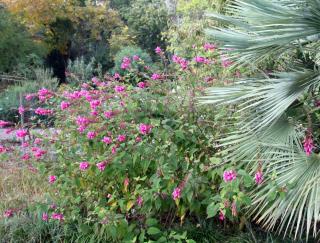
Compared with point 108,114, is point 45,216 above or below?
below

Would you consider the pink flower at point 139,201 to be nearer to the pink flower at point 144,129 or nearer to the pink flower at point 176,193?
the pink flower at point 176,193

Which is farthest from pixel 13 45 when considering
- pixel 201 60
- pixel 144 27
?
pixel 201 60

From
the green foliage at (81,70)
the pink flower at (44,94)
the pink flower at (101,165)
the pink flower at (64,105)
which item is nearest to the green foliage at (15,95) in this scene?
the green foliage at (81,70)

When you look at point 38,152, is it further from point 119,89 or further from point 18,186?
point 18,186

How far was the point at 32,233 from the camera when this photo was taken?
4.10m

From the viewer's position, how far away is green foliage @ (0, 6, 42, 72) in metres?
16.5

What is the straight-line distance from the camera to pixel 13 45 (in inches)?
672

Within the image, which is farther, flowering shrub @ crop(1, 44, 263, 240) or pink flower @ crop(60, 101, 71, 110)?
pink flower @ crop(60, 101, 71, 110)

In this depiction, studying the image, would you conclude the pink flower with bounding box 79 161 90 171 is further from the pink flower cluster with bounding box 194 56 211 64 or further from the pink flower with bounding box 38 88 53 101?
the pink flower cluster with bounding box 194 56 211 64

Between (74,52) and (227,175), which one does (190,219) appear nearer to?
(227,175)

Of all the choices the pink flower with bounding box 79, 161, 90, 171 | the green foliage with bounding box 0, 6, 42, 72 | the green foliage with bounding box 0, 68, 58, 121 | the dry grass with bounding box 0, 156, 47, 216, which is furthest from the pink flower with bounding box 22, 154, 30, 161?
the green foliage with bounding box 0, 6, 42, 72

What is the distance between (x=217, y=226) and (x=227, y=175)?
1166 mm

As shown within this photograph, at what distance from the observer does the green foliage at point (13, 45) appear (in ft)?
54.3

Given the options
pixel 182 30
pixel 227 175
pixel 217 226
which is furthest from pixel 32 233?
pixel 182 30
